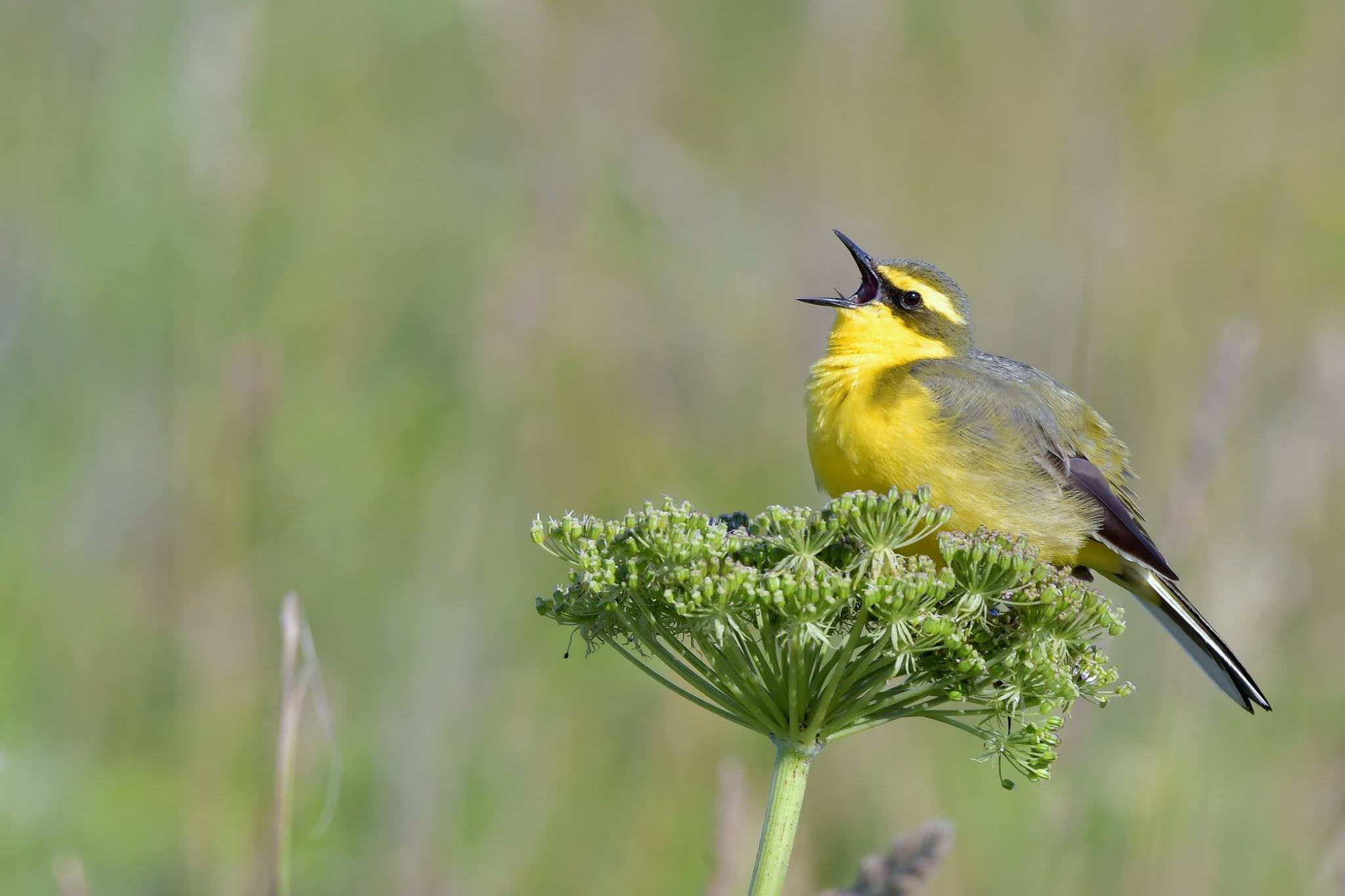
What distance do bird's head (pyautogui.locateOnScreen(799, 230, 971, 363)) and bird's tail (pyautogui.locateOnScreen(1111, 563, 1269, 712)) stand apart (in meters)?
0.96

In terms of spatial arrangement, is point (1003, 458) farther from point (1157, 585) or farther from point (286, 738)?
point (286, 738)

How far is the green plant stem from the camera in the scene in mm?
2254

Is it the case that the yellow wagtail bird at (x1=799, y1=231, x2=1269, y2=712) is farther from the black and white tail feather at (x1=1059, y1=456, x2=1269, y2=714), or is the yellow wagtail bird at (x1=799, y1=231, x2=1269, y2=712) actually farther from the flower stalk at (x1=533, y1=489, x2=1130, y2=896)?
the flower stalk at (x1=533, y1=489, x2=1130, y2=896)

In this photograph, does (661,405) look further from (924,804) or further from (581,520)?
(581,520)

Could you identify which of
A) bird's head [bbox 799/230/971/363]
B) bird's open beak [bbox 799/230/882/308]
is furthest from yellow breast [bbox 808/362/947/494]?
bird's open beak [bbox 799/230/882/308]

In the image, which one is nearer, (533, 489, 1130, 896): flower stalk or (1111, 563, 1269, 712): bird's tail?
(533, 489, 1130, 896): flower stalk

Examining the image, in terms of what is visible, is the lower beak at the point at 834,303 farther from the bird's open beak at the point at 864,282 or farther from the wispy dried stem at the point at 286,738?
the wispy dried stem at the point at 286,738

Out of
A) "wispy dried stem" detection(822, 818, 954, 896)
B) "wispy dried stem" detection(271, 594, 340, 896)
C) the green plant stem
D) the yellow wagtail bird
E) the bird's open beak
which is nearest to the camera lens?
the green plant stem

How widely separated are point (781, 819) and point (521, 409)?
127 inches

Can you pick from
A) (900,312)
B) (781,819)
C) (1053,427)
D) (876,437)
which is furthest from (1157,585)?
(781,819)

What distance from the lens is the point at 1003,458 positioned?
3947 mm

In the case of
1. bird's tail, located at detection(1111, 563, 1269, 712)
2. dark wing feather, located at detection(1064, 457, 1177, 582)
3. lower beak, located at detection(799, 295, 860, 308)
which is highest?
lower beak, located at detection(799, 295, 860, 308)

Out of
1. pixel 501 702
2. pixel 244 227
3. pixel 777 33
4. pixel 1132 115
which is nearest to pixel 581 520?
pixel 501 702

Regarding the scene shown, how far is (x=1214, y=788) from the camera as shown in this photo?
184 inches
